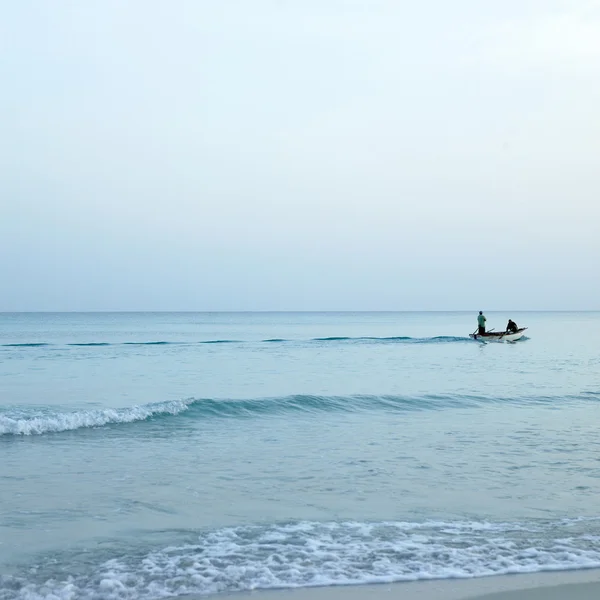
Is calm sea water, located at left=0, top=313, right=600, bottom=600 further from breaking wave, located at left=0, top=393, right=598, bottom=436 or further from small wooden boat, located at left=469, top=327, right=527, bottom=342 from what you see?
small wooden boat, located at left=469, top=327, right=527, bottom=342

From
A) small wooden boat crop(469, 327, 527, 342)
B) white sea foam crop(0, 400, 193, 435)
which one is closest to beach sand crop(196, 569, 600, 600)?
white sea foam crop(0, 400, 193, 435)

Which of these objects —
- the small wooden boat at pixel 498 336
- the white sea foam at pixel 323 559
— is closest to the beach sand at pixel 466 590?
the white sea foam at pixel 323 559

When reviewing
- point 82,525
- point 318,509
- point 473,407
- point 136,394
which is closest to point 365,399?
point 473,407

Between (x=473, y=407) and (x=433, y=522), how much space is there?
32.8ft

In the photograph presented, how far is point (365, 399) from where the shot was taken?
18.3 meters

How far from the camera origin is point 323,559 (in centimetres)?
644

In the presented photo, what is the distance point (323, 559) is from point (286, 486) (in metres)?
2.73

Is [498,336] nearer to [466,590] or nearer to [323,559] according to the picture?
[323,559]

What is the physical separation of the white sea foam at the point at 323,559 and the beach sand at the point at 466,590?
4.7 inches

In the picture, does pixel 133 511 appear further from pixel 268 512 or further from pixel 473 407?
pixel 473 407

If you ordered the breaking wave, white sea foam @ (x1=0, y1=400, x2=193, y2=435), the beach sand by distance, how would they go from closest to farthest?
1. the beach sand
2. white sea foam @ (x1=0, y1=400, x2=193, y2=435)
3. the breaking wave

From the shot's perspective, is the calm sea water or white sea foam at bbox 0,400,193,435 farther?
white sea foam at bbox 0,400,193,435

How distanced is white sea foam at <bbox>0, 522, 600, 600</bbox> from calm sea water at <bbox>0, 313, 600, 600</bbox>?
2 cm

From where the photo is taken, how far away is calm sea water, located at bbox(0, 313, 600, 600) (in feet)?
20.6
